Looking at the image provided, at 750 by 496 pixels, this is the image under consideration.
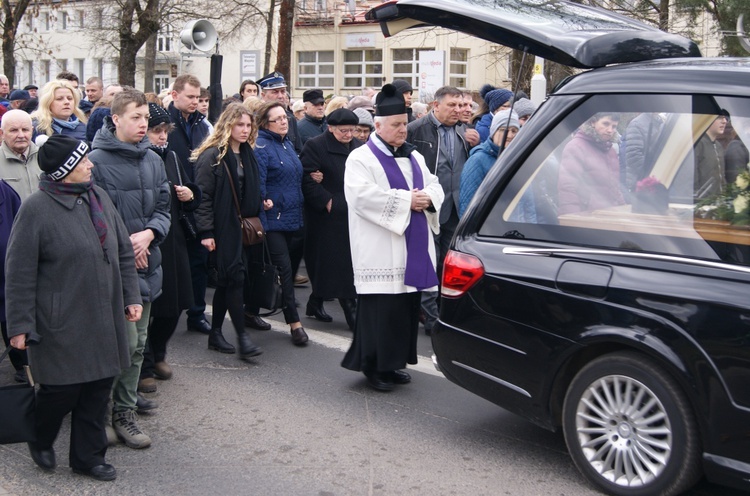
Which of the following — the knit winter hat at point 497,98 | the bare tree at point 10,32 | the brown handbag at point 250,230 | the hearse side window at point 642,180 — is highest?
the bare tree at point 10,32

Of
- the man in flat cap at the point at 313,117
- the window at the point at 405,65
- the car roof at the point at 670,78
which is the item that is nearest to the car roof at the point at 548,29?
the car roof at the point at 670,78

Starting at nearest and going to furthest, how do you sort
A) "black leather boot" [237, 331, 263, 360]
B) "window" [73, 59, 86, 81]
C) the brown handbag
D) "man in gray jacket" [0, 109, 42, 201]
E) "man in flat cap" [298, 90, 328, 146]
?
"man in gray jacket" [0, 109, 42, 201], "black leather boot" [237, 331, 263, 360], the brown handbag, "man in flat cap" [298, 90, 328, 146], "window" [73, 59, 86, 81]

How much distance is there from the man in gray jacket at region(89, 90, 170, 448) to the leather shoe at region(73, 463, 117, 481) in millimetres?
452

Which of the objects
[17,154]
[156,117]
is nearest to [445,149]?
[156,117]

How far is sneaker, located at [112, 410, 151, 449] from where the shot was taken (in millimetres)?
5082

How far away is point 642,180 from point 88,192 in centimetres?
265

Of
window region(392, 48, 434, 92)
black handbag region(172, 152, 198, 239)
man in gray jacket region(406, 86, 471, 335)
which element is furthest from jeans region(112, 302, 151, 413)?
window region(392, 48, 434, 92)

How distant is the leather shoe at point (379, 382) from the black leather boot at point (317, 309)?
2024 mm

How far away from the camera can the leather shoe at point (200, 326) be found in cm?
774

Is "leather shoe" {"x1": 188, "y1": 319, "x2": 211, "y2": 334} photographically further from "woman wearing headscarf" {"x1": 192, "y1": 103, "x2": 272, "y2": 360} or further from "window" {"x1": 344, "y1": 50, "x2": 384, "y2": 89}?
"window" {"x1": 344, "y1": 50, "x2": 384, "y2": 89}

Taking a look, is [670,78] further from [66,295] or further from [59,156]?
[66,295]

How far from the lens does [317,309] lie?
27.0 ft

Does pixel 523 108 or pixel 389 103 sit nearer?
pixel 389 103

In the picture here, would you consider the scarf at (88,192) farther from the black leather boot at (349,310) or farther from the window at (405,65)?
the window at (405,65)
